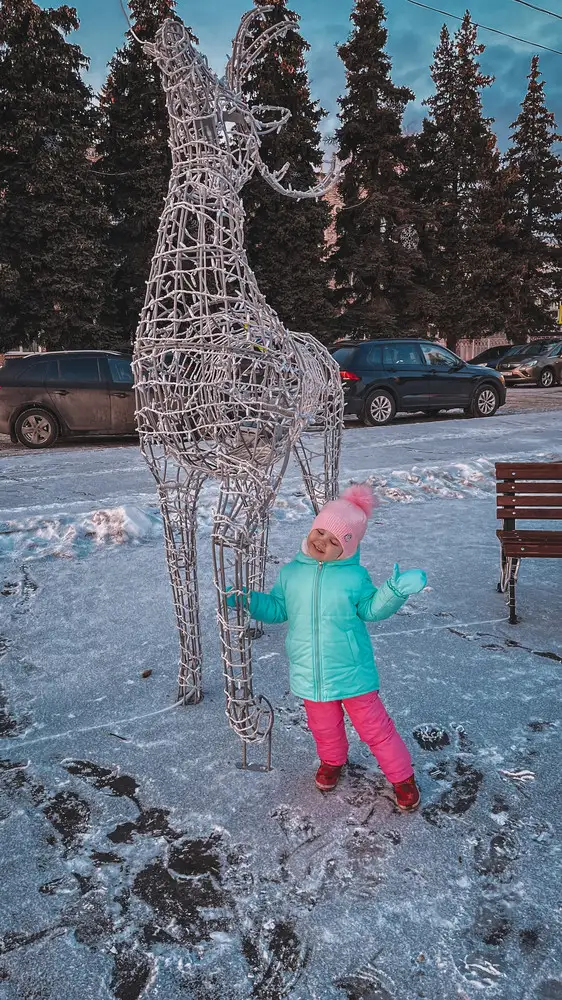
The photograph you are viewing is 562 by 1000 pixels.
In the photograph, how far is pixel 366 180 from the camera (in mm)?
23297

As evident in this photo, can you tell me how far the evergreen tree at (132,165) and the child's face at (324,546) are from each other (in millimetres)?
17804

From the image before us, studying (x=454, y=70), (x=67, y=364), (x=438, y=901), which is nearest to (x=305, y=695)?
(x=438, y=901)

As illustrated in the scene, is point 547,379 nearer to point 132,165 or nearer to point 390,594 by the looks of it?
point 132,165

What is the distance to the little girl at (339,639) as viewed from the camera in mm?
2172

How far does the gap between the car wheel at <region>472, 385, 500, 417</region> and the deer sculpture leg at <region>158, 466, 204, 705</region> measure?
37.6ft

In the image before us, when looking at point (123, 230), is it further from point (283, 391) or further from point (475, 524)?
point (283, 391)

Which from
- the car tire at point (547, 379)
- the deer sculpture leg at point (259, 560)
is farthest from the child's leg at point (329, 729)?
the car tire at point (547, 379)

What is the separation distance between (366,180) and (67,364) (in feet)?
55.2

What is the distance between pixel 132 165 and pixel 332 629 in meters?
20.1

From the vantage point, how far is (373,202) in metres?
22.3

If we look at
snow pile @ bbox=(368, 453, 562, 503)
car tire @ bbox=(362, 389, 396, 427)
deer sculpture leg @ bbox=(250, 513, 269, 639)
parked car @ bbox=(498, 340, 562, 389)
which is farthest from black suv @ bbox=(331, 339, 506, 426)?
deer sculpture leg @ bbox=(250, 513, 269, 639)

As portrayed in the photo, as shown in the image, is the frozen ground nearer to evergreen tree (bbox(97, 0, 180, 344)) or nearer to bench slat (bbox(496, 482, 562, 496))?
bench slat (bbox(496, 482, 562, 496))

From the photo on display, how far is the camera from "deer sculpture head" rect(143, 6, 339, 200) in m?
2.47

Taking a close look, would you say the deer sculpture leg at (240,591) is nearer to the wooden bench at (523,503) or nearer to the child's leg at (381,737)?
the child's leg at (381,737)
